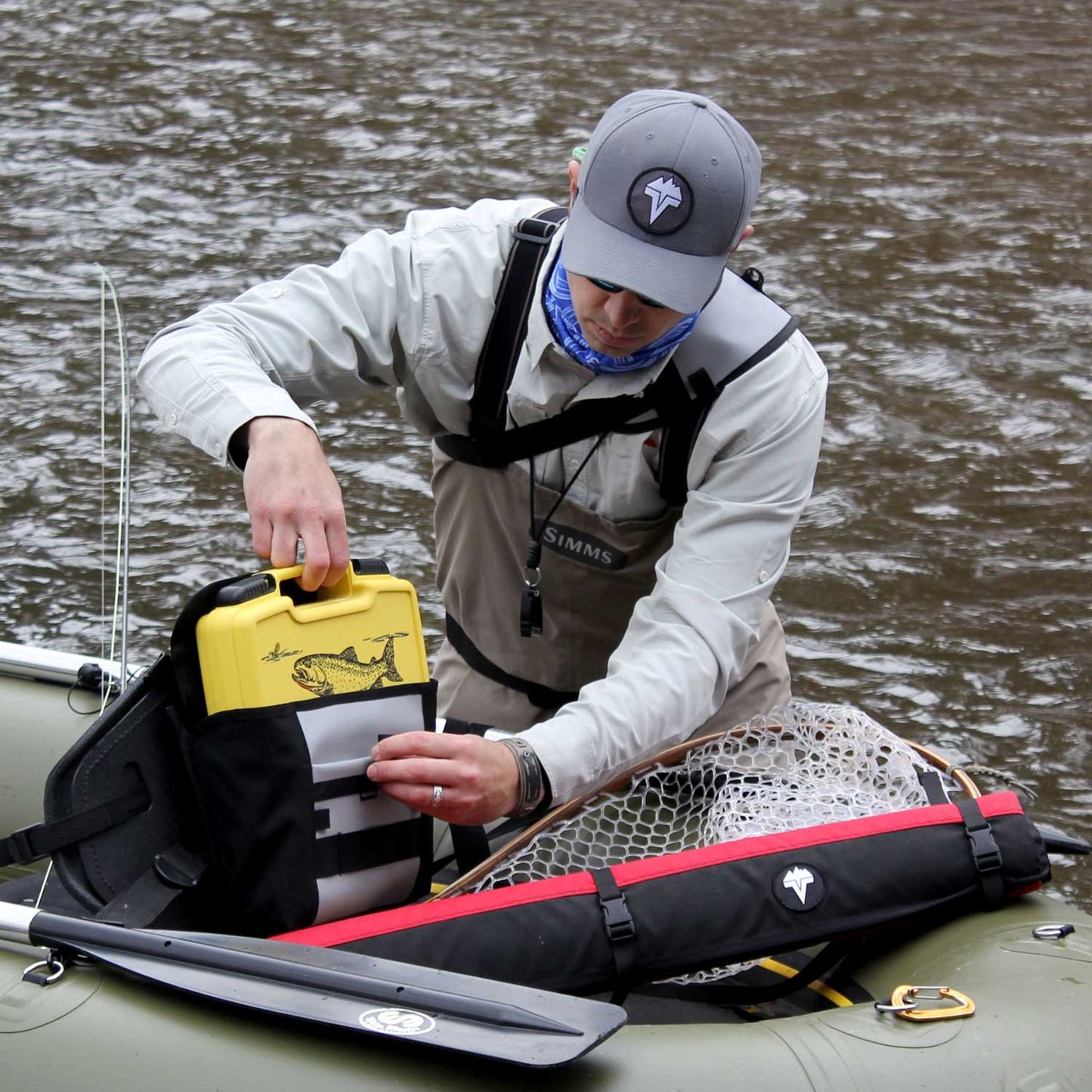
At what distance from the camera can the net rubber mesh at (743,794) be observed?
7.09 ft

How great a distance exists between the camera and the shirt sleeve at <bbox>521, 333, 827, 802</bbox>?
2.07 metres

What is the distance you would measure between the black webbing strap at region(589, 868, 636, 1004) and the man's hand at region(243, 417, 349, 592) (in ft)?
1.74

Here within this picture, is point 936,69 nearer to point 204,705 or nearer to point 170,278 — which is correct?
point 170,278

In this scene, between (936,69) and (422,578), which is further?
(936,69)

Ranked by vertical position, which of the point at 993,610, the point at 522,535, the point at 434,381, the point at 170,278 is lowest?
the point at 993,610

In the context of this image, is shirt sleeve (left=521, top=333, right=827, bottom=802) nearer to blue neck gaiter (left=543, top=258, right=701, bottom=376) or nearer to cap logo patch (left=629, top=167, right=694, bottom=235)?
blue neck gaiter (left=543, top=258, right=701, bottom=376)

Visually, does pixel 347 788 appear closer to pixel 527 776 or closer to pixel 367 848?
pixel 367 848

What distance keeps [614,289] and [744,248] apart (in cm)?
477

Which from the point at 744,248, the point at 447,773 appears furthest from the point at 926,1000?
the point at 744,248

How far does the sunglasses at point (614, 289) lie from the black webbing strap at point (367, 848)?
0.76 metres

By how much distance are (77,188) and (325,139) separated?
127cm

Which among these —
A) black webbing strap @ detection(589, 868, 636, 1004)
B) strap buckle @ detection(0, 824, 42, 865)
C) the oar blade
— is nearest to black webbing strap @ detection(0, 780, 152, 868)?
strap buckle @ detection(0, 824, 42, 865)

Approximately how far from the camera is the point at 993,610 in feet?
14.9

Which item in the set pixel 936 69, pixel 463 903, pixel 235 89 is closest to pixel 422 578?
pixel 463 903
